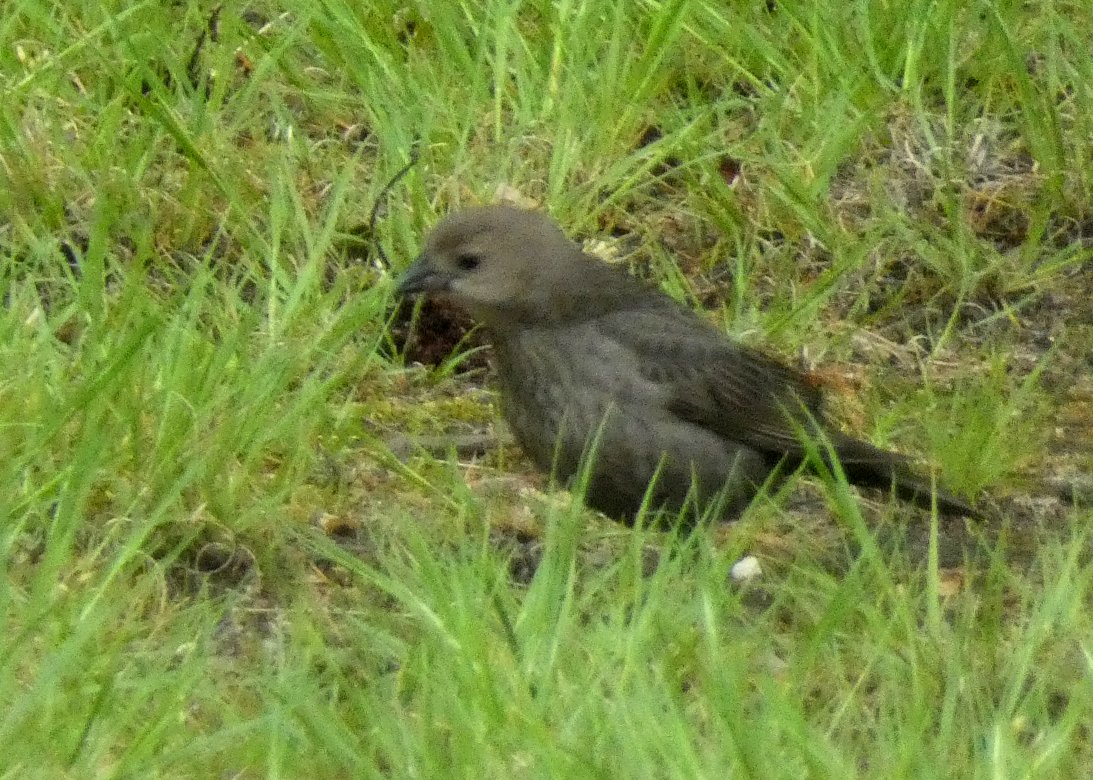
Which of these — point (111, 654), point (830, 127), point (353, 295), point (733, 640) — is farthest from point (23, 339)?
point (830, 127)

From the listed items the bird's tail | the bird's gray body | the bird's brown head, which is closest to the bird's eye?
the bird's brown head

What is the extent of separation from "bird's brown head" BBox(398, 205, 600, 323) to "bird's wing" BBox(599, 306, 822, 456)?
17 cm

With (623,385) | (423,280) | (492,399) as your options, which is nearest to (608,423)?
(623,385)

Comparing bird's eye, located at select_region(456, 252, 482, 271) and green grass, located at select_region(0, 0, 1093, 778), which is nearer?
green grass, located at select_region(0, 0, 1093, 778)

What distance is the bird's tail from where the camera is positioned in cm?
520

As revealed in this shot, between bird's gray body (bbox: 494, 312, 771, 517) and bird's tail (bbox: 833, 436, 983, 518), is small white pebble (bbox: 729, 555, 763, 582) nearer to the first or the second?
bird's gray body (bbox: 494, 312, 771, 517)

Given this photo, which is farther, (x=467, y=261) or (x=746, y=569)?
(x=467, y=261)

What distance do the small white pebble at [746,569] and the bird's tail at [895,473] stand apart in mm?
380

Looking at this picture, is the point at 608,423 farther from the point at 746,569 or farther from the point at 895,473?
the point at 895,473

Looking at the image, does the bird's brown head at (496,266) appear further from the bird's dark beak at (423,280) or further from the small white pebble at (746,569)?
the small white pebble at (746,569)

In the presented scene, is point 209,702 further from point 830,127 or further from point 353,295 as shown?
point 830,127

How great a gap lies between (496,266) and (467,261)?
8cm

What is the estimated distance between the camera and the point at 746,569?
4.93 m

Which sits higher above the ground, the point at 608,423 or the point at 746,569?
the point at 608,423
